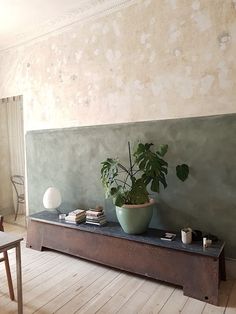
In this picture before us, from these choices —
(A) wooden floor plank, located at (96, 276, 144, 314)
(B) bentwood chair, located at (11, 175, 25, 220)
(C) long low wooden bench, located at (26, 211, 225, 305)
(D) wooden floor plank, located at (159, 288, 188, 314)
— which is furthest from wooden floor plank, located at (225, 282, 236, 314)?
(B) bentwood chair, located at (11, 175, 25, 220)

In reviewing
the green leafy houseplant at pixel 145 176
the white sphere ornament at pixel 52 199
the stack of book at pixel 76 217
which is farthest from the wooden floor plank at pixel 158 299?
the white sphere ornament at pixel 52 199

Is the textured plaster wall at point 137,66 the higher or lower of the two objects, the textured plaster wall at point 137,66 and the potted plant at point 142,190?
the higher

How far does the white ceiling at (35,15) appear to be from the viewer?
3.11m

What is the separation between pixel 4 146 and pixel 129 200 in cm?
307

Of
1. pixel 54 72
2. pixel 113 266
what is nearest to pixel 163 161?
pixel 113 266

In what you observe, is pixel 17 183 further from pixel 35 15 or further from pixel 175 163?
pixel 175 163

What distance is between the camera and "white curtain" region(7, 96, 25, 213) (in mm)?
4344

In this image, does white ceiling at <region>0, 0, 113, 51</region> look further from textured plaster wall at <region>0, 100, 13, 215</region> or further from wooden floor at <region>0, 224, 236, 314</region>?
wooden floor at <region>0, 224, 236, 314</region>

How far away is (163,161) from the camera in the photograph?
261 cm

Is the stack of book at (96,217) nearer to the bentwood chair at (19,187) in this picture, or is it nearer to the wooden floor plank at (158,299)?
the wooden floor plank at (158,299)

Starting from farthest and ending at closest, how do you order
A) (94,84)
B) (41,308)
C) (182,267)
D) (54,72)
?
1. (54,72)
2. (94,84)
3. (182,267)
4. (41,308)

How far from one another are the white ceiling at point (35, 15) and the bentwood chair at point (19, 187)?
2.29m

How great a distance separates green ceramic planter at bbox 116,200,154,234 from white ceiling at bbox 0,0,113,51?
2.43 meters

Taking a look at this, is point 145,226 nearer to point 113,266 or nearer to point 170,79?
point 113,266
